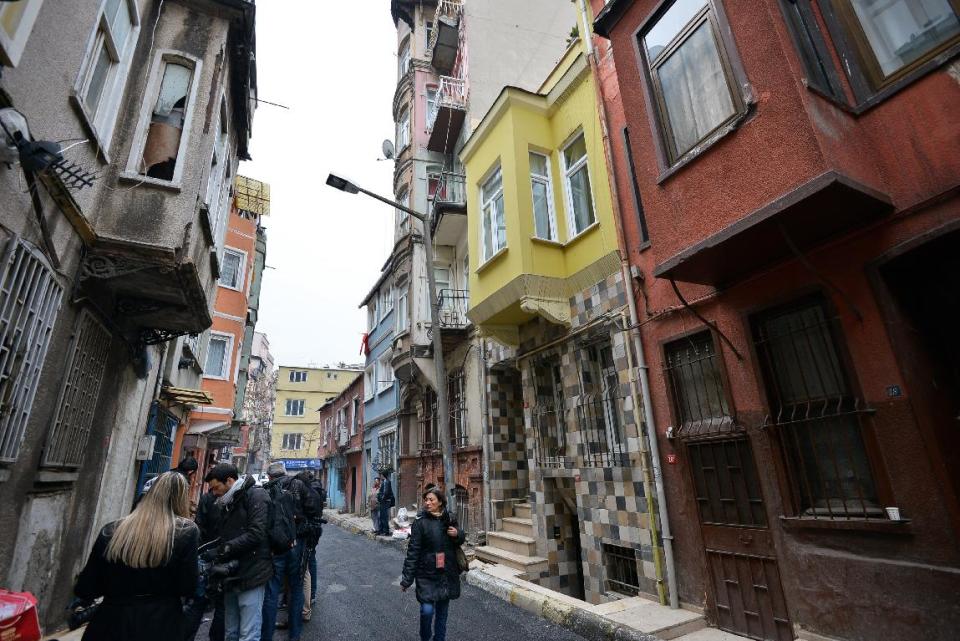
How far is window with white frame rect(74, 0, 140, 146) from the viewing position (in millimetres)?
4801

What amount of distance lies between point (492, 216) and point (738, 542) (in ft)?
23.8

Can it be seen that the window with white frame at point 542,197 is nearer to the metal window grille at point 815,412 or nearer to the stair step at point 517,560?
the metal window grille at point 815,412

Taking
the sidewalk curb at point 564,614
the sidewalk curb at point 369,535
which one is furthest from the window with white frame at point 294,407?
the sidewalk curb at point 564,614

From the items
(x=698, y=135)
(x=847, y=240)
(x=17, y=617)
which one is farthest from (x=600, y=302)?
(x=17, y=617)

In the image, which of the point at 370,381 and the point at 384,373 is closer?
the point at 384,373

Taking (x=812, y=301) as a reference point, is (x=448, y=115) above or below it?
above

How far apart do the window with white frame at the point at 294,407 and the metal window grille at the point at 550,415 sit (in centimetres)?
4548

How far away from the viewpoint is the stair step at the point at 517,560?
333 inches

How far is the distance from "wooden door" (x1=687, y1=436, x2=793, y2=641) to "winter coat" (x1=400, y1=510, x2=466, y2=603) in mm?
3219

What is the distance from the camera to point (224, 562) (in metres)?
4.30

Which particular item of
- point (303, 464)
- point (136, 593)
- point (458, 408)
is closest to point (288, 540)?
point (136, 593)

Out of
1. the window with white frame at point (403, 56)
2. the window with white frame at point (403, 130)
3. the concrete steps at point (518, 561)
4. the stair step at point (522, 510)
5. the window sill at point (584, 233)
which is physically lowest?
the concrete steps at point (518, 561)

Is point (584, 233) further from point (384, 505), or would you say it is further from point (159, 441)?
point (384, 505)

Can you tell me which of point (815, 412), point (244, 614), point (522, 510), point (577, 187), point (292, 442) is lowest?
point (244, 614)
